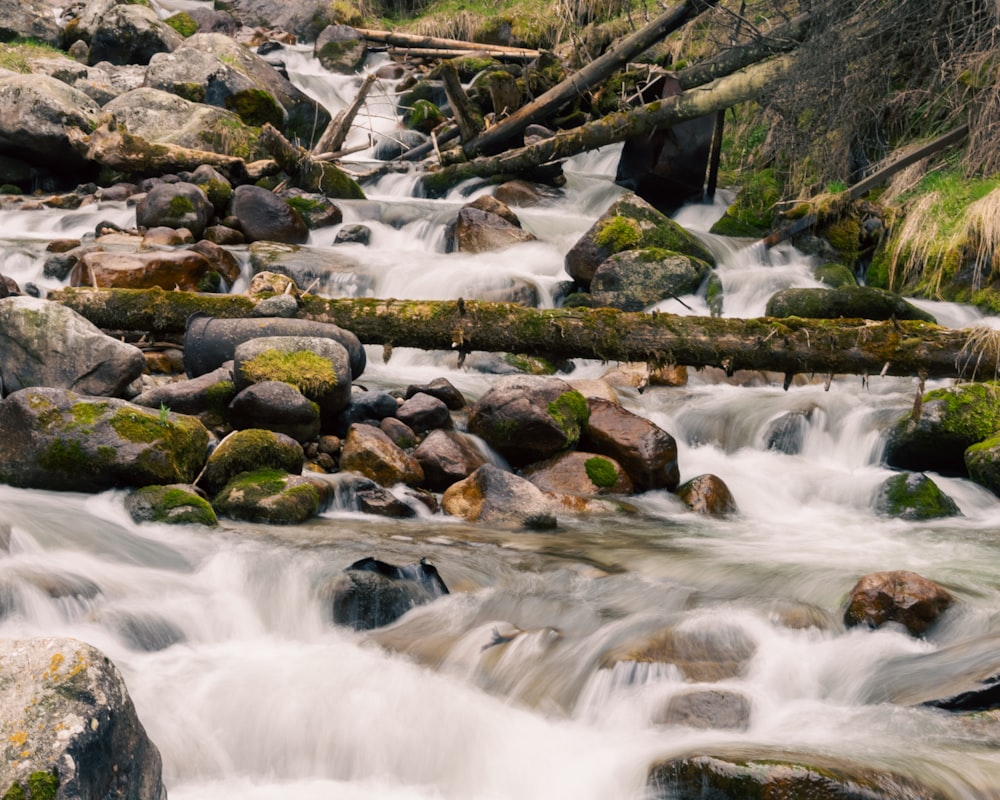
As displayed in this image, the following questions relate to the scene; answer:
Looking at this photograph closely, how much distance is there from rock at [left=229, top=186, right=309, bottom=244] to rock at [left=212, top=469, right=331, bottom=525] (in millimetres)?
6758

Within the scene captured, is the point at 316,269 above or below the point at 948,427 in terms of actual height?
above

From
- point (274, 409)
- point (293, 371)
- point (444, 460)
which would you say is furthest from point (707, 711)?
point (293, 371)

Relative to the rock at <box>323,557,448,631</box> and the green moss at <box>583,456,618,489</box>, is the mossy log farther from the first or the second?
the rock at <box>323,557,448,631</box>

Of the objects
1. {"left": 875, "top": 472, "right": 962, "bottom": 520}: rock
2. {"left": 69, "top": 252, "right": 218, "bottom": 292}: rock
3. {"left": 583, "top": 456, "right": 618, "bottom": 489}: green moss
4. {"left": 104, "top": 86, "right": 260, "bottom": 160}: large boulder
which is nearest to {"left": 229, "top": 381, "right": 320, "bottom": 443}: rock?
{"left": 583, "top": 456, "right": 618, "bottom": 489}: green moss

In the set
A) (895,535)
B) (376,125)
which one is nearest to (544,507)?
(895,535)

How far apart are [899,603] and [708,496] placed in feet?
8.42

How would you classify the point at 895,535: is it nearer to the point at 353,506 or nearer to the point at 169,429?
the point at 353,506

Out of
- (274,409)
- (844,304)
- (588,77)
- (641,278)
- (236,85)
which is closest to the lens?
(274,409)

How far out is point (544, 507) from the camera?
651 centimetres

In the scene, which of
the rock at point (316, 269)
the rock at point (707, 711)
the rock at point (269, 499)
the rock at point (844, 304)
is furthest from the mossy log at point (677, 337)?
the rock at point (707, 711)

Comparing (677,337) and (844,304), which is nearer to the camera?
(677,337)

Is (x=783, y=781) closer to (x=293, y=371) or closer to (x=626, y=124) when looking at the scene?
(x=293, y=371)

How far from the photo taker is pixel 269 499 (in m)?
6.00

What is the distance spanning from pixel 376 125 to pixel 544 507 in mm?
15278
